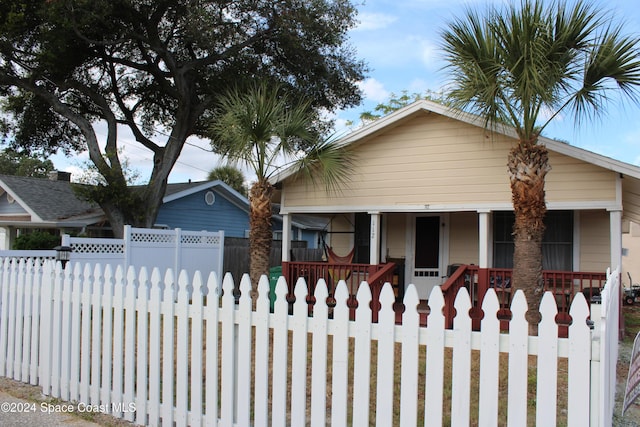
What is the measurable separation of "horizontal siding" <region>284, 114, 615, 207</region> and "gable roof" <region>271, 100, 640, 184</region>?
264 mm

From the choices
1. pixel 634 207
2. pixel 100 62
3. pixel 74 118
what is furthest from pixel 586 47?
pixel 100 62

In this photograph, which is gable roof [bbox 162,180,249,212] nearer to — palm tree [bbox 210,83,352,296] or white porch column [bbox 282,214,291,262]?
white porch column [bbox 282,214,291,262]

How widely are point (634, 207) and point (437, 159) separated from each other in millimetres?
4161

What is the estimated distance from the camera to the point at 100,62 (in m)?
17.8

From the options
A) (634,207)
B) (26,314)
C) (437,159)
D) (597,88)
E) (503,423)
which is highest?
(597,88)

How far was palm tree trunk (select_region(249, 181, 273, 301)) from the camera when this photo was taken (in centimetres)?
938

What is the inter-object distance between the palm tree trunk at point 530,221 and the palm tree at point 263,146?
3.44 metres

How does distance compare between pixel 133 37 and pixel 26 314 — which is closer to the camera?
pixel 26 314

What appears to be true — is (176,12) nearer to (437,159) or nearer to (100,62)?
(100,62)

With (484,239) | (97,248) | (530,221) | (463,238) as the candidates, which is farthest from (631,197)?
(97,248)

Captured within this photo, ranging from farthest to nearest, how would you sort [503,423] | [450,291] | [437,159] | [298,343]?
[437,159] < [450,291] < [503,423] < [298,343]

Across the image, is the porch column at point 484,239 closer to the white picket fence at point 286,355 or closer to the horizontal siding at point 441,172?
the horizontal siding at point 441,172

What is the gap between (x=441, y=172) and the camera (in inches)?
383

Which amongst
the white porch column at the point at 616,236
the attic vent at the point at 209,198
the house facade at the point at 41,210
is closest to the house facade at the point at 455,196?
the white porch column at the point at 616,236
